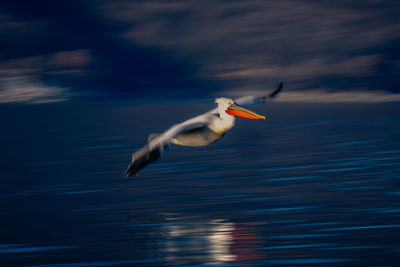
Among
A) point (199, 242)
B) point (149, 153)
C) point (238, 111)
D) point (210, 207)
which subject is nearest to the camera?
point (149, 153)

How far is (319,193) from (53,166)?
9436 millimetres

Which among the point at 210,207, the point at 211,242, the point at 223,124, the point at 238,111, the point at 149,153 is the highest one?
the point at 238,111

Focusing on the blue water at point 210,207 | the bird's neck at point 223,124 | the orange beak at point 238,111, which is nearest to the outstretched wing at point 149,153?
the blue water at point 210,207

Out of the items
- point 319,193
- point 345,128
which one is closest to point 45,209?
→ point 319,193

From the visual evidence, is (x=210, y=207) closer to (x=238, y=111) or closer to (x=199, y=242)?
(x=238, y=111)

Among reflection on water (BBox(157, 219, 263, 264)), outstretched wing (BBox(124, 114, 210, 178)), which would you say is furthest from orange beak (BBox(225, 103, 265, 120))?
reflection on water (BBox(157, 219, 263, 264))

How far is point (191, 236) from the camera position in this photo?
10469 millimetres

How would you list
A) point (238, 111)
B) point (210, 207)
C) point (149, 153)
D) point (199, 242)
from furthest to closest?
1. point (210, 207)
2. point (238, 111)
3. point (199, 242)
4. point (149, 153)

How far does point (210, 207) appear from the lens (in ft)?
41.9

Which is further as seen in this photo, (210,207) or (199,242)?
(210,207)

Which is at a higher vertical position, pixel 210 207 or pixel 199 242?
pixel 210 207

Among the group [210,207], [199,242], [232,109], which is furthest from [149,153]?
[210,207]

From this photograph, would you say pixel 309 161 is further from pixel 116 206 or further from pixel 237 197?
pixel 116 206

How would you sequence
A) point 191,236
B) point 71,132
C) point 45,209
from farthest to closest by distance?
point 71,132 → point 45,209 → point 191,236
